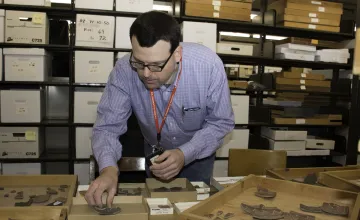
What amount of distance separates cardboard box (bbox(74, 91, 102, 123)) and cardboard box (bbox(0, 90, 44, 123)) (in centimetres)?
33

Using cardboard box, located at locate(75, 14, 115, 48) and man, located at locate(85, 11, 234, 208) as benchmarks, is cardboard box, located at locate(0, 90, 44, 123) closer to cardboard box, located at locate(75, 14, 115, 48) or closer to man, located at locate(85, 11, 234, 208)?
cardboard box, located at locate(75, 14, 115, 48)

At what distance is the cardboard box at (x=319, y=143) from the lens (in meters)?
3.63

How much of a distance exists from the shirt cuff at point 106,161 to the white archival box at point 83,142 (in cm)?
181

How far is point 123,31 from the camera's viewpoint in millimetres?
3002

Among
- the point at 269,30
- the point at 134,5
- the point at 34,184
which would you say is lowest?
the point at 34,184

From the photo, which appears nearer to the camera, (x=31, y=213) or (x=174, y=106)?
(x=31, y=213)

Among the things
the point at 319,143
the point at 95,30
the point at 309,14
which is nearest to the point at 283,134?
the point at 319,143

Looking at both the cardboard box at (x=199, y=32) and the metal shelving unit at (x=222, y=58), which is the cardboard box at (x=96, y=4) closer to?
the metal shelving unit at (x=222, y=58)

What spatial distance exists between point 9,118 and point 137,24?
89.6 inches

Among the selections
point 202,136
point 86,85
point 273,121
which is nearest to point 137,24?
point 202,136

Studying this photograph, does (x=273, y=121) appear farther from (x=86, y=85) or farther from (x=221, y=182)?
(x=221, y=182)

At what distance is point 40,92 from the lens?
2973mm

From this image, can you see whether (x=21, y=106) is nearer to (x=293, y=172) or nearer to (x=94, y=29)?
(x=94, y=29)

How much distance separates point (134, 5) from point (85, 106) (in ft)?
3.34
